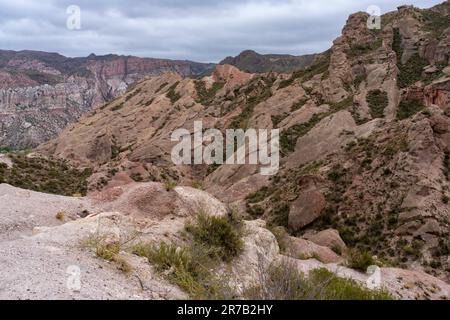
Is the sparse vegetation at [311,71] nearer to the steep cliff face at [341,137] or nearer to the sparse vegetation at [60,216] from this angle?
the steep cliff face at [341,137]

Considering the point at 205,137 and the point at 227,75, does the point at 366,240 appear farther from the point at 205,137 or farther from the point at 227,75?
the point at 227,75

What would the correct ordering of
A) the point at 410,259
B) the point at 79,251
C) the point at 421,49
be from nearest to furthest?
1. the point at 79,251
2. the point at 410,259
3. the point at 421,49

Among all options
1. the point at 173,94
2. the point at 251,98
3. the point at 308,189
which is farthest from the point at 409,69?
the point at 173,94

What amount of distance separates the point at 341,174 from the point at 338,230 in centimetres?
683

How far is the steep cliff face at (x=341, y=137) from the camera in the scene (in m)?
26.9

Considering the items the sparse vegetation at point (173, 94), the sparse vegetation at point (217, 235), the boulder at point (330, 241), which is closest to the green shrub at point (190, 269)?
the sparse vegetation at point (217, 235)

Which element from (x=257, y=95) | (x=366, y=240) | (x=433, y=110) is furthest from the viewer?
(x=257, y=95)

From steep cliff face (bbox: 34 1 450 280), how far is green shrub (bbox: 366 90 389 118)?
21 centimetres

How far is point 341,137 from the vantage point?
48250 millimetres

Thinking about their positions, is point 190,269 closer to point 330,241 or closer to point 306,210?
point 330,241

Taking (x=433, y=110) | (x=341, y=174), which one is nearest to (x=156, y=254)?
(x=341, y=174)

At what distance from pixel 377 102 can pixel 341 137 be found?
440 inches

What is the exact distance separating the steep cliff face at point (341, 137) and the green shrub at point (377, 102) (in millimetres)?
213

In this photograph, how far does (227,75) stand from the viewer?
114375 millimetres
